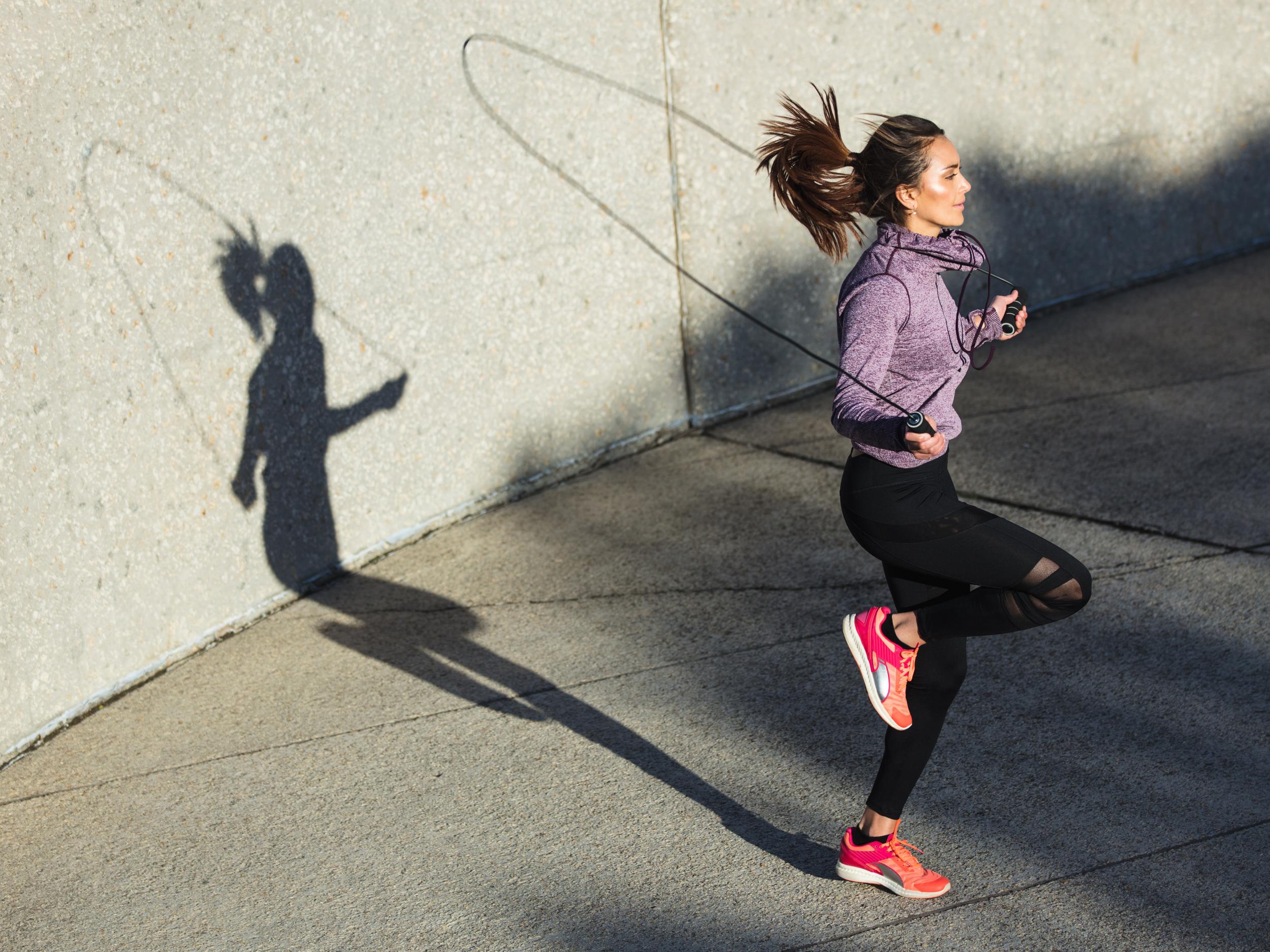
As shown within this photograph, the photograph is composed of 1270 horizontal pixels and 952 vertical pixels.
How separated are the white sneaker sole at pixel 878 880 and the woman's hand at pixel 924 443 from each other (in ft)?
3.30

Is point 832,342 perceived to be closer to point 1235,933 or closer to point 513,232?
point 513,232

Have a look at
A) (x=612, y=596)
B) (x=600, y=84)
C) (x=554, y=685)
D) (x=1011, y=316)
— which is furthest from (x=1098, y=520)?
(x=600, y=84)

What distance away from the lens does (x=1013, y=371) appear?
6949mm

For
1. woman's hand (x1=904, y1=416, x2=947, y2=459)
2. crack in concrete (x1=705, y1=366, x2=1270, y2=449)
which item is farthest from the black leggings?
crack in concrete (x1=705, y1=366, x2=1270, y2=449)

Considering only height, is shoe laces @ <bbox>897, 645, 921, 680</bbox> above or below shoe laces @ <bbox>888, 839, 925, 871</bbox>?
above

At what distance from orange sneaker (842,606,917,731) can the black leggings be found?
26mm

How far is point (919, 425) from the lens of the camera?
9.22ft

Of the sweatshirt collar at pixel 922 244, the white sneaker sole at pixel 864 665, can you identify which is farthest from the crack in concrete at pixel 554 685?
the sweatshirt collar at pixel 922 244

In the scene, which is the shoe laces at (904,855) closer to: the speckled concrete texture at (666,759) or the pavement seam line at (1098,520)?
the speckled concrete texture at (666,759)

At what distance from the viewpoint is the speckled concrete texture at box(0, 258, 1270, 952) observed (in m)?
3.20

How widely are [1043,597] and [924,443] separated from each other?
1.79 ft

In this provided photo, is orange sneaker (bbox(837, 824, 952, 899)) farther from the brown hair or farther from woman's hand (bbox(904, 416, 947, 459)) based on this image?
the brown hair

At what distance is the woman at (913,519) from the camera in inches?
120

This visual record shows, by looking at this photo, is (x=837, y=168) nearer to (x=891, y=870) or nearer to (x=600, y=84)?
(x=891, y=870)
